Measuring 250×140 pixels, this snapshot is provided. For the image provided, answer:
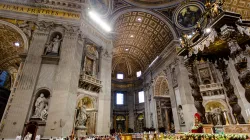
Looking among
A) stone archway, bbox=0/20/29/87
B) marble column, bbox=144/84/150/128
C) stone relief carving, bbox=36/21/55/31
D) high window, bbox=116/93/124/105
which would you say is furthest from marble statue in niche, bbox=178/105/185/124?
stone archway, bbox=0/20/29/87

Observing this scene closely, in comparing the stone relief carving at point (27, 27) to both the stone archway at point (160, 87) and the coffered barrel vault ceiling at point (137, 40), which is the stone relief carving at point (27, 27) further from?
the stone archway at point (160, 87)

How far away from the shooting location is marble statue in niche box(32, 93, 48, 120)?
24.9ft

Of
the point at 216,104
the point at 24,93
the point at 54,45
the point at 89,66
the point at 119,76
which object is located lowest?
the point at 216,104

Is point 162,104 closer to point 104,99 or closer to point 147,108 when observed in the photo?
point 147,108

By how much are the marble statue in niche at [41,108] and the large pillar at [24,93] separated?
427mm

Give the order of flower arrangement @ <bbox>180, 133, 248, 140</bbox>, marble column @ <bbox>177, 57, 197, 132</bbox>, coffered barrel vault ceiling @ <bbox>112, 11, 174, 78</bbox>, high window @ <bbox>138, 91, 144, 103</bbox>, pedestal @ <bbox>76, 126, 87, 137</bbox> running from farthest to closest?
high window @ <bbox>138, 91, 144, 103</bbox>, coffered barrel vault ceiling @ <bbox>112, 11, 174, 78</bbox>, marble column @ <bbox>177, 57, 197, 132</bbox>, pedestal @ <bbox>76, 126, 87, 137</bbox>, flower arrangement @ <bbox>180, 133, 248, 140</bbox>

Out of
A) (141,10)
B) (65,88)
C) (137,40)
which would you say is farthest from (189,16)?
(65,88)

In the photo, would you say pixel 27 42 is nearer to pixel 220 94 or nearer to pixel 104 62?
pixel 104 62

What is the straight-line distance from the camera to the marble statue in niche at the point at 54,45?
9153mm

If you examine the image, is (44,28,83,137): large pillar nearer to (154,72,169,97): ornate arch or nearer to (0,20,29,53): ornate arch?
(0,20,29,53): ornate arch

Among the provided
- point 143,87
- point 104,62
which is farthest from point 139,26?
point 143,87

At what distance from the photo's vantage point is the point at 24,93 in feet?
25.5

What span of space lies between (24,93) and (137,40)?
14634 millimetres

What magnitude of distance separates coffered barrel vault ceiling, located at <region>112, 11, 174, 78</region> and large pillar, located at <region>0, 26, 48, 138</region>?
6860mm
